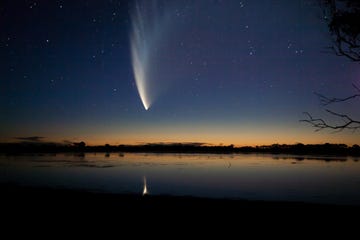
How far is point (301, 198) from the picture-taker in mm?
26984

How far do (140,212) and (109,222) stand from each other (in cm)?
187

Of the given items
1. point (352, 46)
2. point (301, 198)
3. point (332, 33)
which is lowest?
point (301, 198)

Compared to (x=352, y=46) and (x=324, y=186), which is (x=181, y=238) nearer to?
(x=352, y=46)

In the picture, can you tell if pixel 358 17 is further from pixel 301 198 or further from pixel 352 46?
pixel 301 198

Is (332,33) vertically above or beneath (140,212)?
above

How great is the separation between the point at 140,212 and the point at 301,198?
18527 mm

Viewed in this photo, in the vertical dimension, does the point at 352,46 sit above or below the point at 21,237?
above

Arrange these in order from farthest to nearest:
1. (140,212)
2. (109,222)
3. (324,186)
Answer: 1. (324,186)
2. (140,212)
3. (109,222)

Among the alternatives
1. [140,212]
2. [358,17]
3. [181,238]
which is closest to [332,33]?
[358,17]

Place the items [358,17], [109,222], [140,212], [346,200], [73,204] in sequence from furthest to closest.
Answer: [346,200] → [73,204] → [140,212] → [109,222] → [358,17]

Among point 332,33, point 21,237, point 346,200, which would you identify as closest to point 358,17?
point 332,33

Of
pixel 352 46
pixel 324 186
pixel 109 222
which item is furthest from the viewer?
pixel 324 186

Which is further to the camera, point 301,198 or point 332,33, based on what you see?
point 301,198

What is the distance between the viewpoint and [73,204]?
49.0ft
